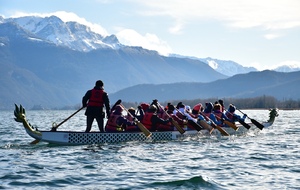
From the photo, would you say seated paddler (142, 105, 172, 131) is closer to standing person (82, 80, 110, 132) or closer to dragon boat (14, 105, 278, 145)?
dragon boat (14, 105, 278, 145)

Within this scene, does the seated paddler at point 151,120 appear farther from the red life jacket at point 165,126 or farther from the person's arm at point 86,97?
the person's arm at point 86,97

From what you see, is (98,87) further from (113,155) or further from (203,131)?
(203,131)

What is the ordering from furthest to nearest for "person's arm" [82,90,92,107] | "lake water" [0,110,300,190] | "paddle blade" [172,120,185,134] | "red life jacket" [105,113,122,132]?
"paddle blade" [172,120,185,134], "red life jacket" [105,113,122,132], "person's arm" [82,90,92,107], "lake water" [0,110,300,190]

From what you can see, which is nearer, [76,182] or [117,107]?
[76,182]

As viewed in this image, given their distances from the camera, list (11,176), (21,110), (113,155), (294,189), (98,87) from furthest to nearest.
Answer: (98,87), (21,110), (113,155), (11,176), (294,189)

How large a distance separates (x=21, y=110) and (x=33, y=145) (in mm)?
2196

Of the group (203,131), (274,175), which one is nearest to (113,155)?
(274,175)

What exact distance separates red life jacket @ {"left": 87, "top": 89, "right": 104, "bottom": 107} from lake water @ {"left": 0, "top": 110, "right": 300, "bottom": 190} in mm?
2395

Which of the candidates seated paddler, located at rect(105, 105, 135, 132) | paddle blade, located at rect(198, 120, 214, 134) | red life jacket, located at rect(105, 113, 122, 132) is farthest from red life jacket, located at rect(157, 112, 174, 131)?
red life jacket, located at rect(105, 113, 122, 132)

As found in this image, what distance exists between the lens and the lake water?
14.4 m

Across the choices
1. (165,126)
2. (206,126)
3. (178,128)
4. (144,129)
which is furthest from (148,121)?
(206,126)

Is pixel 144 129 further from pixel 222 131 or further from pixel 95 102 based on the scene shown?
pixel 222 131

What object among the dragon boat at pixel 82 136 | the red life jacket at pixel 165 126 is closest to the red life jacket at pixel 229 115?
the red life jacket at pixel 165 126

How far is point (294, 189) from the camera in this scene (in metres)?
13.9
